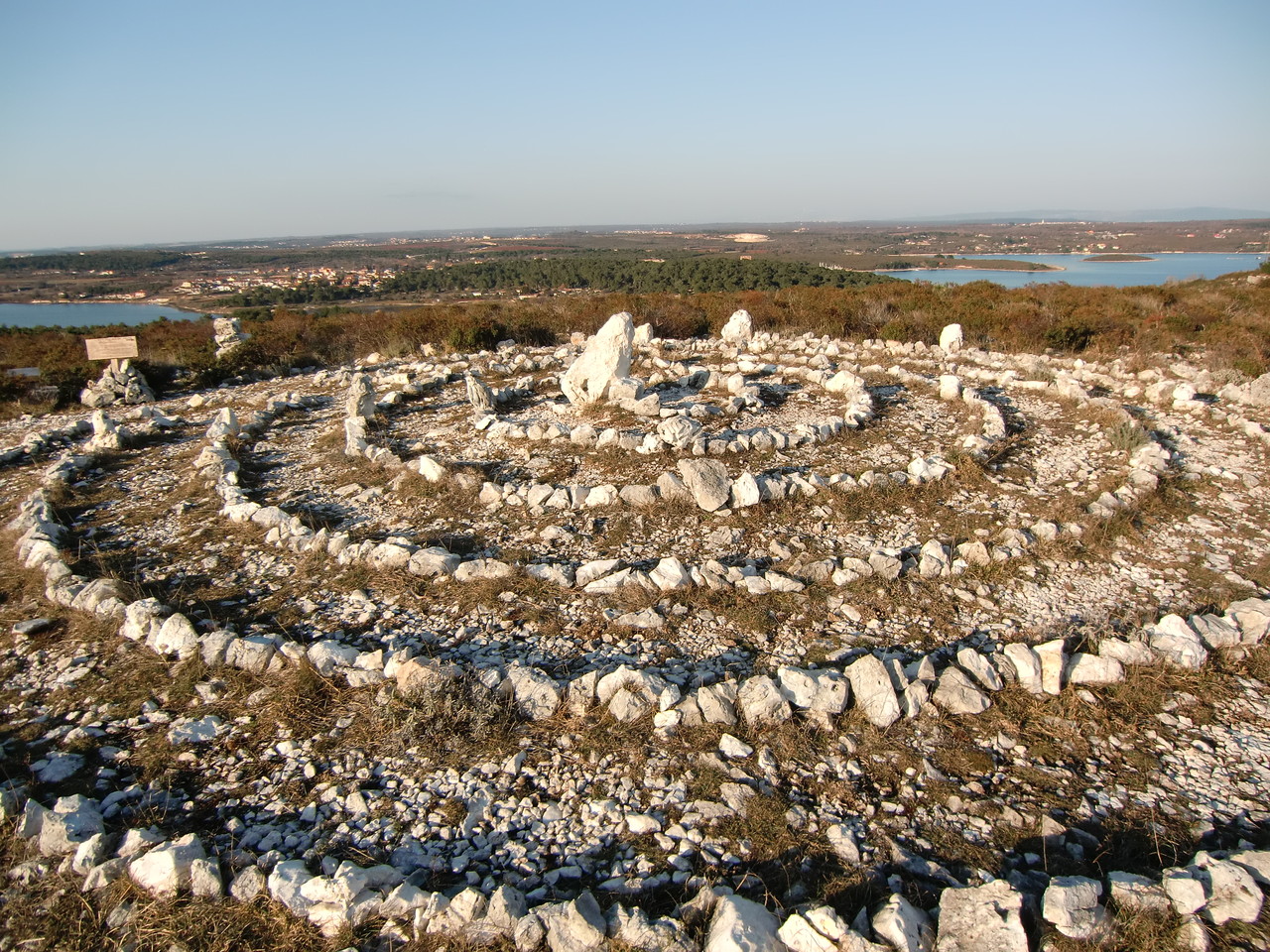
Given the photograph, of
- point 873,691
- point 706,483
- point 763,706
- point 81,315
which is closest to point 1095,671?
point 873,691

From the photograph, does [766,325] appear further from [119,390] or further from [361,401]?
[119,390]

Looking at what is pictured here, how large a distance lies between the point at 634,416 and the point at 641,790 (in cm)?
804

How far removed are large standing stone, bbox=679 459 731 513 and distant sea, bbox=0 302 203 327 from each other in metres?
27.4

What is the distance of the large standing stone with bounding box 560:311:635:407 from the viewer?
38.5ft

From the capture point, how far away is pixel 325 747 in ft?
15.0

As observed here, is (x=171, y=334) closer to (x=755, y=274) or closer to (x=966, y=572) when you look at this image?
(x=966, y=572)

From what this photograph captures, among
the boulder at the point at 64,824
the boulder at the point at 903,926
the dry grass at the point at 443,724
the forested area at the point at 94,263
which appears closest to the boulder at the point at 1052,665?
the boulder at the point at 903,926

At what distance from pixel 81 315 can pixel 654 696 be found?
39.6 metres

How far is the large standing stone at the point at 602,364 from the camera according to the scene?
11742mm

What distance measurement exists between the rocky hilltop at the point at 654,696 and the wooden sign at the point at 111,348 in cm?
723

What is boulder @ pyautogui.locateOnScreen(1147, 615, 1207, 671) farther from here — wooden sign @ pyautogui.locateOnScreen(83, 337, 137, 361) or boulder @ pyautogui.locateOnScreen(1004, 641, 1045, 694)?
wooden sign @ pyautogui.locateOnScreen(83, 337, 137, 361)

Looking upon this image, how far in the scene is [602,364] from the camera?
1197cm

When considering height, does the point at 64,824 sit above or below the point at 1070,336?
below

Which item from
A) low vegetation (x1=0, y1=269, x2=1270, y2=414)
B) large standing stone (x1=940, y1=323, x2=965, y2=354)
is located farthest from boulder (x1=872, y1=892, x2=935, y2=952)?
low vegetation (x1=0, y1=269, x2=1270, y2=414)
